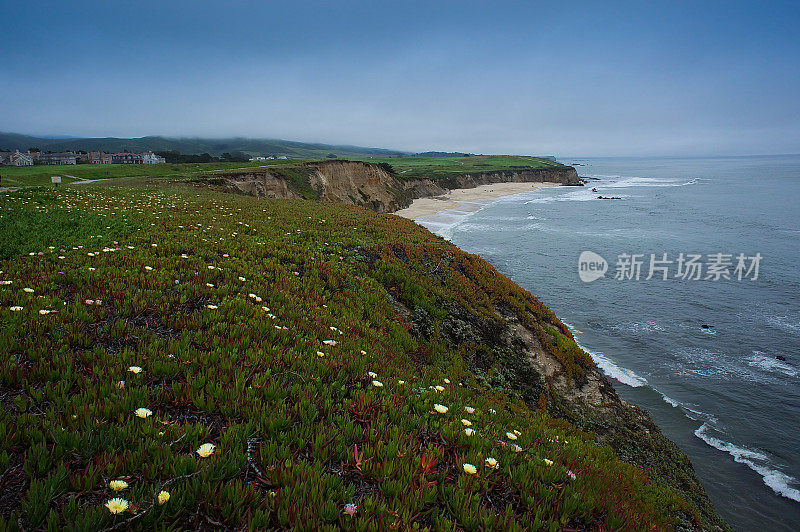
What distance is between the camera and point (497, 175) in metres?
144

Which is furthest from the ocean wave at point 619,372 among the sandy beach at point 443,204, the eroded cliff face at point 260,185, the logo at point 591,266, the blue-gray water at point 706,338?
the sandy beach at point 443,204

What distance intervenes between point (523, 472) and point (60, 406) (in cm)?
472

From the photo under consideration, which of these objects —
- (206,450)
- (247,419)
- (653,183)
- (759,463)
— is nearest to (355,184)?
(759,463)

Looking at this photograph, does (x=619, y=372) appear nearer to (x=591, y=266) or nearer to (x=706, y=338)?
(x=706, y=338)

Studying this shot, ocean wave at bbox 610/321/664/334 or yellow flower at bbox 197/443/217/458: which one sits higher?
yellow flower at bbox 197/443/217/458

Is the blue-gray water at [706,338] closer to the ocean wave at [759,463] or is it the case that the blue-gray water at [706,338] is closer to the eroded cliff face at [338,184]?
the ocean wave at [759,463]

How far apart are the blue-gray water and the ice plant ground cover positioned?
5.71 meters

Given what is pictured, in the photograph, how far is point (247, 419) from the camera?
14.3ft

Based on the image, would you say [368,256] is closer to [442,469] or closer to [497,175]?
[442,469]

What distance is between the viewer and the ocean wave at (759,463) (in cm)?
1045

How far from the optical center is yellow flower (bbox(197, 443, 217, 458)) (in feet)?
11.7

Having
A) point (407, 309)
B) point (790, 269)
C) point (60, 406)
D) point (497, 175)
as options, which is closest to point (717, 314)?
point (790, 269)

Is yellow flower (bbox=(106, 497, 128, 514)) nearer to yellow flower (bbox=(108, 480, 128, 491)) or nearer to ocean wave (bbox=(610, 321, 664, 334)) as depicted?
yellow flower (bbox=(108, 480, 128, 491))

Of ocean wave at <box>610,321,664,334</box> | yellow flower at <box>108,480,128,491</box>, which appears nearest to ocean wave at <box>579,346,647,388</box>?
ocean wave at <box>610,321,664,334</box>
